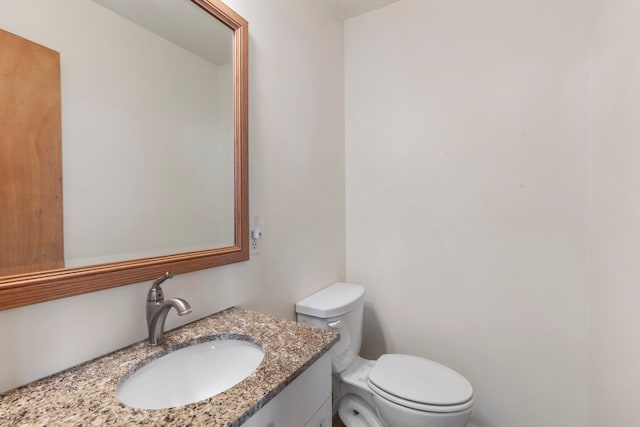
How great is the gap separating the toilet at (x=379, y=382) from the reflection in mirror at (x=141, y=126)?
63 centimetres

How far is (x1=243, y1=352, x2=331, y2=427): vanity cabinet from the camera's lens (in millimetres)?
637

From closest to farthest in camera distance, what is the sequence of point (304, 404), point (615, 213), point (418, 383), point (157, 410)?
point (157, 410)
point (304, 404)
point (615, 213)
point (418, 383)

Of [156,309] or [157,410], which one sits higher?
[156,309]

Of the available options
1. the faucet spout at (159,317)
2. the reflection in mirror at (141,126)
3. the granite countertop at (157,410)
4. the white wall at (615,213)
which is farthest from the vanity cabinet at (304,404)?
the white wall at (615,213)

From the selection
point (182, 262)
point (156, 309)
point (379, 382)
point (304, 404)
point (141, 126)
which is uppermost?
point (141, 126)

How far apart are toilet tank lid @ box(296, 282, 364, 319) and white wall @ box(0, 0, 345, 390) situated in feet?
0.20

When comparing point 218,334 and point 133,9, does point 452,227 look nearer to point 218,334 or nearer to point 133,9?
point 218,334

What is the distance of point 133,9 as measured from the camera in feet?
2.76

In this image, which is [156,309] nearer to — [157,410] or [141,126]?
[157,410]

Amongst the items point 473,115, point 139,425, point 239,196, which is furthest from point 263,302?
point 473,115

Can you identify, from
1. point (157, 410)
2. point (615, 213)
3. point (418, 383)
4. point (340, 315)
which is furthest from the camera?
point (340, 315)

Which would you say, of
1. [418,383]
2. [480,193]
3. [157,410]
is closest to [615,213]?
[480,193]

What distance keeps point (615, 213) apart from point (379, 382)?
1.12 metres

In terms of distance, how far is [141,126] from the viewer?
33.9 inches
